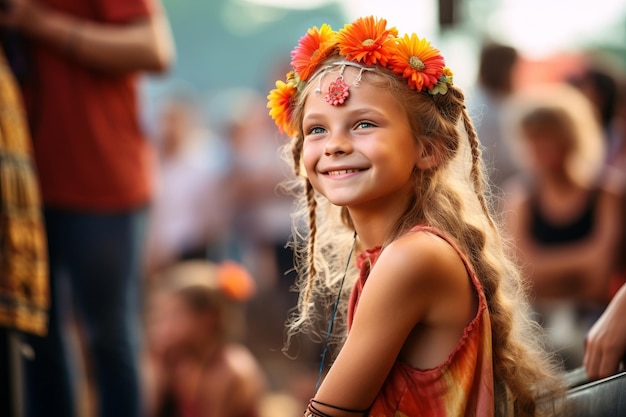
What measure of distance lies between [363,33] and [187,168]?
4664mm

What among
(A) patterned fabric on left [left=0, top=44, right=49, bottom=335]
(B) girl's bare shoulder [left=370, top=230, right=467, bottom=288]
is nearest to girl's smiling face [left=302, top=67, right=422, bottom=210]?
(B) girl's bare shoulder [left=370, top=230, right=467, bottom=288]

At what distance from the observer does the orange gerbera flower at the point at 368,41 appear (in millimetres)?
2256

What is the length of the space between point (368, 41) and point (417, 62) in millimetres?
113

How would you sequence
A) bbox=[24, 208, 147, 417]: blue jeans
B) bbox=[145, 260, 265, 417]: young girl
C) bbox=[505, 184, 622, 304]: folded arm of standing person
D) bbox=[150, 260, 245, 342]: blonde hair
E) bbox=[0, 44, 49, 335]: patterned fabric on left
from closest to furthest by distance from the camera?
1. bbox=[0, 44, 49, 335]: patterned fabric on left
2. bbox=[24, 208, 147, 417]: blue jeans
3. bbox=[145, 260, 265, 417]: young girl
4. bbox=[150, 260, 245, 342]: blonde hair
5. bbox=[505, 184, 622, 304]: folded arm of standing person

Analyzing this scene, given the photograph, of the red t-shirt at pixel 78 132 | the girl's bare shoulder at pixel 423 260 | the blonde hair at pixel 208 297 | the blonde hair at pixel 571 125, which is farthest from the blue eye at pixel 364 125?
the blonde hair at pixel 571 125

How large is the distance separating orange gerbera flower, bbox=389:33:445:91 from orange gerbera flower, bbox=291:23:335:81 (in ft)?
0.55

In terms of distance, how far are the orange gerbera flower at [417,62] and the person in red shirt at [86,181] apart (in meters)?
1.39

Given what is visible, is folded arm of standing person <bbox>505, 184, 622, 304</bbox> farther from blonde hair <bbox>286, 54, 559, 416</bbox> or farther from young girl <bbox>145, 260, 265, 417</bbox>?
blonde hair <bbox>286, 54, 559, 416</bbox>

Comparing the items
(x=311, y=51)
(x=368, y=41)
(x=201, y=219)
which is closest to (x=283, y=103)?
(x=311, y=51)

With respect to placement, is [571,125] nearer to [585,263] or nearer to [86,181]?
[585,263]

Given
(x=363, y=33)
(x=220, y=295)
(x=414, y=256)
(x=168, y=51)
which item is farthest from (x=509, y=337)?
(x=220, y=295)

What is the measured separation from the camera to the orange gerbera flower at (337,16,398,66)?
2.26 meters

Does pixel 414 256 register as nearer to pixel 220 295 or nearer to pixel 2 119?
pixel 2 119

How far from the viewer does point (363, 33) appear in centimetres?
228
